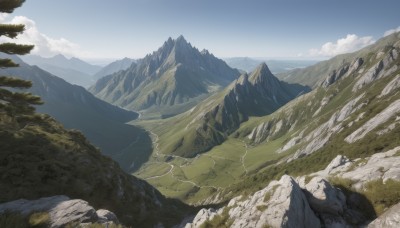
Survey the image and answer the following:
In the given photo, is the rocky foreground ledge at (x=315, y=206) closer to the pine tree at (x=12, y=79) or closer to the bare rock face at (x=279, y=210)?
the bare rock face at (x=279, y=210)

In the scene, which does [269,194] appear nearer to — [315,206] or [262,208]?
[262,208]

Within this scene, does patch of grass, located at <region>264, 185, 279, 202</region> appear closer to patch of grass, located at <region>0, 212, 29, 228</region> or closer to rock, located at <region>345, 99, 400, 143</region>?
patch of grass, located at <region>0, 212, 29, 228</region>

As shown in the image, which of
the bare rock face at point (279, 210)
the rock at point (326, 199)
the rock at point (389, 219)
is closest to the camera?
the rock at point (389, 219)

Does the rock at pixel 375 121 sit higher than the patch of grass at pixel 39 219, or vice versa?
the patch of grass at pixel 39 219

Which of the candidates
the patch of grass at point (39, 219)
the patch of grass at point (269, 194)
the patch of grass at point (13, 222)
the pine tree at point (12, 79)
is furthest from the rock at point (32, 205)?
the patch of grass at point (269, 194)

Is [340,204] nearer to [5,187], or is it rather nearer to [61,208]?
[61,208]

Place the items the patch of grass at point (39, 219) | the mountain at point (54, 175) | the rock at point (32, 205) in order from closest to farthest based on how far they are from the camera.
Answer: the patch of grass at point (39, 219) < the rock at point (32, 205) < the mountain at point (54, 175)

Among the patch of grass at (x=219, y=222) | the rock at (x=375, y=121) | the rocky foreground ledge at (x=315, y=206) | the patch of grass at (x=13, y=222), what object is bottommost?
the rock at (x=375, y=121)

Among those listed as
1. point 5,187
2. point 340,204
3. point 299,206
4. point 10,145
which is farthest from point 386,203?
point 10,145

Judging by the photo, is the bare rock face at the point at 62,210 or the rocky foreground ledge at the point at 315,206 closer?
the bare rock face at the point at 62,210
